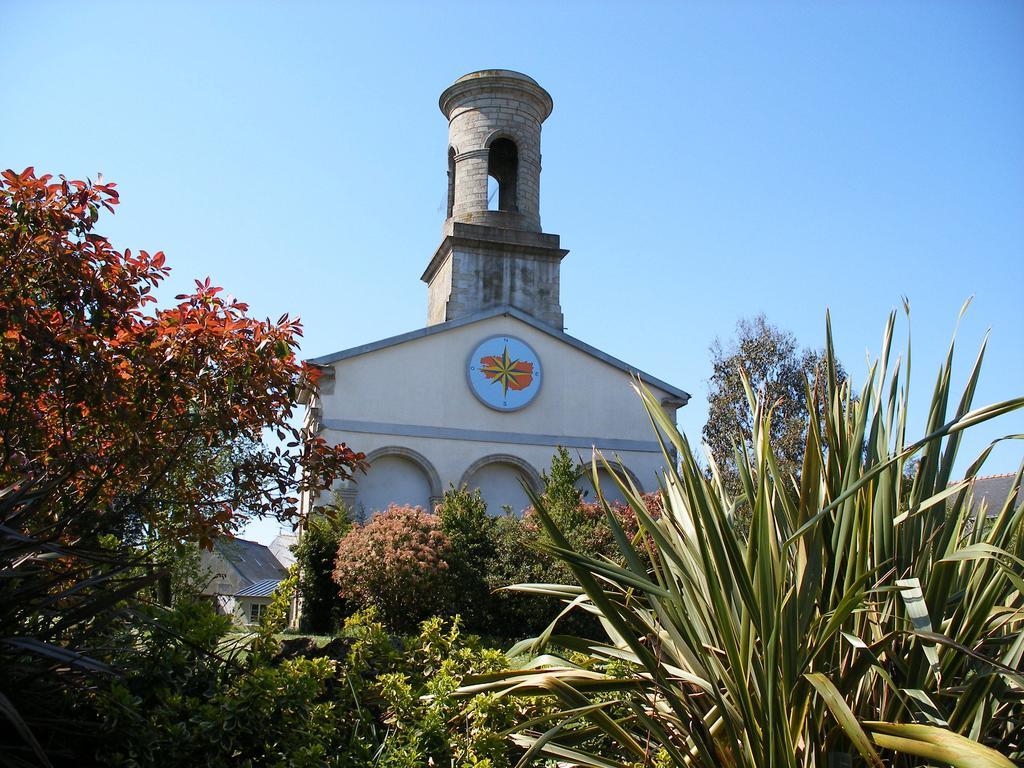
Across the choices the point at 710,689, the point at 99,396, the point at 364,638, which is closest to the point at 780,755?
the point at 710,689

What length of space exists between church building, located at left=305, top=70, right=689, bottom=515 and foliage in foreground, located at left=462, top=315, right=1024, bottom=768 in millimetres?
16052

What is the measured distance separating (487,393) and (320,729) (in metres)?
18.4

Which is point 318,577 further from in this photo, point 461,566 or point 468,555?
point 461,566

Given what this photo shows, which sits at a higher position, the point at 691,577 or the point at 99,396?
the point at 99,396

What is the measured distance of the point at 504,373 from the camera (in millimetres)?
22484

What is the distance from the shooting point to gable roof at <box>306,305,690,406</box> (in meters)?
21.2

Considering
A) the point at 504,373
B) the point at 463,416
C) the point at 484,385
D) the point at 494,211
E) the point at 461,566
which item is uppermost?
the point at 494,211

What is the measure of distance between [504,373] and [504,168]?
819 centimetres

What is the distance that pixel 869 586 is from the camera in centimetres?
364

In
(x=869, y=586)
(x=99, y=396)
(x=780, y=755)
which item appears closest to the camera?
(x=780, y=755)

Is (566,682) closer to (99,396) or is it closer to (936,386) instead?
(936,386)

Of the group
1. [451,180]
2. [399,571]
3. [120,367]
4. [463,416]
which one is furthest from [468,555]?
[451,180]

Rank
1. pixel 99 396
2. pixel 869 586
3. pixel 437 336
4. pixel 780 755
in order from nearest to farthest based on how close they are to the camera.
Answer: pixel 780 755, pixel 869 586, pixel 99 396, pixel 437 336

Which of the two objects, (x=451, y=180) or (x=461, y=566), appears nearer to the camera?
(x=461, y=566)
